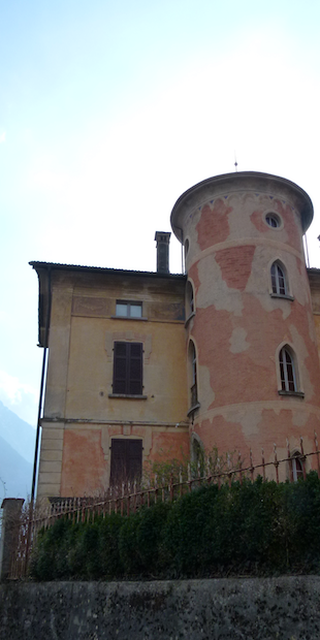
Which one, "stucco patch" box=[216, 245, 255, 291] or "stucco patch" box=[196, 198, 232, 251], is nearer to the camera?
"stucco patch" box=[216, 245, 255, 291]

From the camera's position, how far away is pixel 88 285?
19.1m

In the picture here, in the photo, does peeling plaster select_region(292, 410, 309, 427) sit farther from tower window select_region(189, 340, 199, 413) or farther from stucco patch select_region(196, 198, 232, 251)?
stucco patch select_region(196, 198, 232, 251)

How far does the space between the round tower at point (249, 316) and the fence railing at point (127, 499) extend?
12.0 ft

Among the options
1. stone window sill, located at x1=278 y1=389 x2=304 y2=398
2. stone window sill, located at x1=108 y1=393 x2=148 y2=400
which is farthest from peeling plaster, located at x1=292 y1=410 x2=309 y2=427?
stone window sill, located at x1=108 y1=393 x2=148 y2=400

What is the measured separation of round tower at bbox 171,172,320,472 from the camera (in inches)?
612

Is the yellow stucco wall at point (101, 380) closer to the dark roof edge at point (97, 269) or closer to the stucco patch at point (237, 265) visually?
the dark roof edge at point (97, 269)

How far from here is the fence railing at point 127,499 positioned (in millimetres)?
7238

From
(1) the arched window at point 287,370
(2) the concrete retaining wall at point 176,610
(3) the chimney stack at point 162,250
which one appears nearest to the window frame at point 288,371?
(1) the arched window at point 287,370

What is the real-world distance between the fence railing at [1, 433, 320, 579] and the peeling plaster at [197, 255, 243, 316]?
5856mm

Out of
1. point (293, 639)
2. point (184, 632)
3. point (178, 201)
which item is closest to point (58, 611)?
point (184, 632)

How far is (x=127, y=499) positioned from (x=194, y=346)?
9784mm

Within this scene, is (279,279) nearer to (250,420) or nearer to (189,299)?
(189,299)

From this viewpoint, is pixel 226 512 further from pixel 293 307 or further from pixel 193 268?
pixel 193 268

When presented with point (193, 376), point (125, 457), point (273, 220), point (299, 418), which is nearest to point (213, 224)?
point (273, 220)
